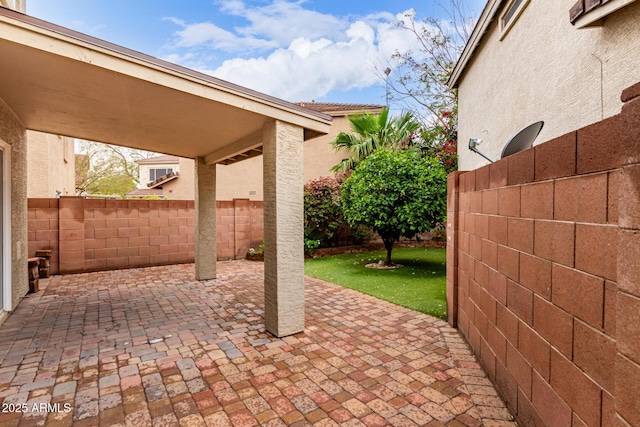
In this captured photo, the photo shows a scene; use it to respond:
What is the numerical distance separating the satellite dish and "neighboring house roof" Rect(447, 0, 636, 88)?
1233 mm

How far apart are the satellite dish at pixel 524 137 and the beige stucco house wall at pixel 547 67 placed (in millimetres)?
894

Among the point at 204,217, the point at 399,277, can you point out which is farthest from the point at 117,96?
the point at 399,277

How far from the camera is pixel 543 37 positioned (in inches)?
176

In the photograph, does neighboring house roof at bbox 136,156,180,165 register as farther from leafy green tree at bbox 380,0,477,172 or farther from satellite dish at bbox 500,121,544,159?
satellite dish at bbox 500,121,544,159

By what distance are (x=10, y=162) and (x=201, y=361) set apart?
15.1 ft

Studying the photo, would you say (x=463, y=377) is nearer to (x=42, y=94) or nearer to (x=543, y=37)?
(x=543, y=37)

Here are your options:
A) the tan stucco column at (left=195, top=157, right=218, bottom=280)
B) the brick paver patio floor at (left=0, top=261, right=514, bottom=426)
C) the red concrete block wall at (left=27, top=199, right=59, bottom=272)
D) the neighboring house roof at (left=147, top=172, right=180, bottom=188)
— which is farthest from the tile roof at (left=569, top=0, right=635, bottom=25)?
the neighboring house roof at (left=147, top=172, right=180, bottom=188)

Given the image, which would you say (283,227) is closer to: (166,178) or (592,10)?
(592,10)

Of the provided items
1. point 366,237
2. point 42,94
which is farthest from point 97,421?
point 366,237

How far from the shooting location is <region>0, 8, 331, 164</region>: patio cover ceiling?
9.25ft

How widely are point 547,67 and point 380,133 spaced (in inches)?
335

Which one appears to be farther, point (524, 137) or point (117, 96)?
point (117, 96)

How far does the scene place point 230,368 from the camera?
3.27m

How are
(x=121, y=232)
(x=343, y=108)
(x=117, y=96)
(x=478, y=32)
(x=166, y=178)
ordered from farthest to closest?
(x=343, y=108) < (x=166, y=178) < (x=121, y=232) < (x=478, y=32) < (x=117, y=96)
